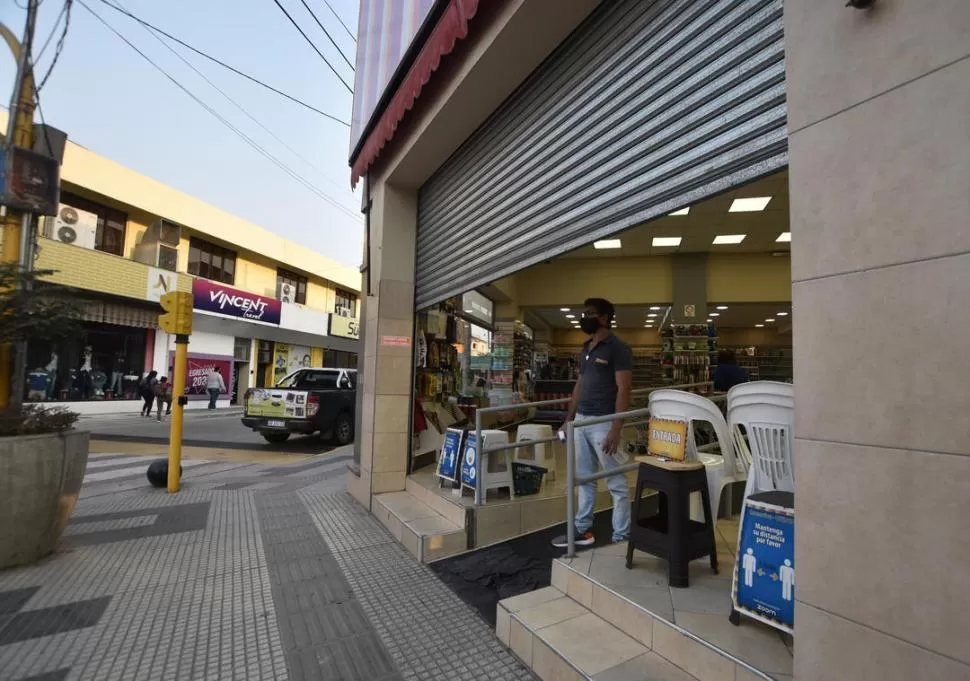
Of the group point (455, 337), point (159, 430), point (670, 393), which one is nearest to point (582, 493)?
point (670, 393)

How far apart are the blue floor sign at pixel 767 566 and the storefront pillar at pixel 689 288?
871 centimetres

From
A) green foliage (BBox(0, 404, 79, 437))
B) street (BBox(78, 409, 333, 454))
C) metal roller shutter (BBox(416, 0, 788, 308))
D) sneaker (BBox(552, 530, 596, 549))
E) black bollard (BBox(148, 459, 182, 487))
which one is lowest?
street (BBox(78, 409, 333, 454))

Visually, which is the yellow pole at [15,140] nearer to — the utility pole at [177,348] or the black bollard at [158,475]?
the utility pole at [177,348]

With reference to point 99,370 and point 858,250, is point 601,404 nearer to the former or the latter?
point 858,250

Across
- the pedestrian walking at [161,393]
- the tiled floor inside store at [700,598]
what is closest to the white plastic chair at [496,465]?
the tiled floor inside store at [700,598]

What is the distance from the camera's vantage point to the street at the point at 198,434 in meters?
10.1

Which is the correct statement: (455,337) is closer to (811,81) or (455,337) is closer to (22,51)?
(22,51)

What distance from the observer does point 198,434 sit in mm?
11602

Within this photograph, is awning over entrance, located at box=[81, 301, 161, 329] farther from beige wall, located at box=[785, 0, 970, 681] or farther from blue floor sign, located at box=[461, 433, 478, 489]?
beige wall, located at box=[785, 0, 970, 681]

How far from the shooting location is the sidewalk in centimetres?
235

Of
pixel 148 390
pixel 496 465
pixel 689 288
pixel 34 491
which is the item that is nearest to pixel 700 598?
pixel 496 465

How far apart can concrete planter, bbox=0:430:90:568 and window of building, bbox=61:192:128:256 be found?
588 inches

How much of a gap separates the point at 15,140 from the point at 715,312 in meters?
13.9

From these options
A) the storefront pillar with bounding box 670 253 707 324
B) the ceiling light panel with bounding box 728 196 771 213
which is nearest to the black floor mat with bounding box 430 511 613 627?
the ceiling light panel with bounding box 728 196 771 213
